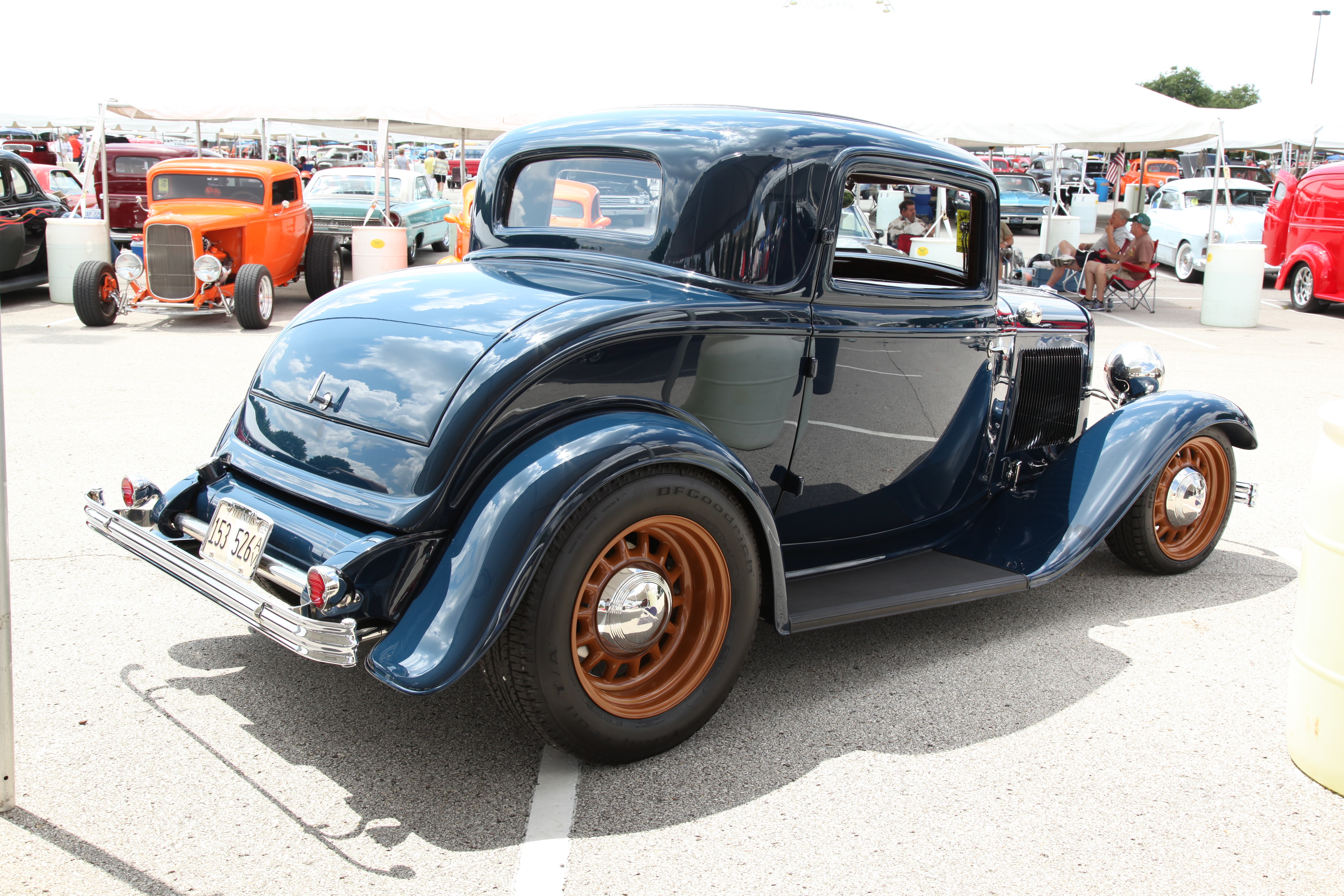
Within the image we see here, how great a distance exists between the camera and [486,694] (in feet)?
11.2

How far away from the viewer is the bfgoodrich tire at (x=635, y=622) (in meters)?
2.70

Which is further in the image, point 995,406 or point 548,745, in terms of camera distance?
point 995,406

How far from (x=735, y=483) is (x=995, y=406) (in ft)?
5.61

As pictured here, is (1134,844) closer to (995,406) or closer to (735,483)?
(735,483)

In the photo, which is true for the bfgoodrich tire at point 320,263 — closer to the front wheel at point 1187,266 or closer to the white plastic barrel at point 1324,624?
the white plastic barrel at point 1324,624

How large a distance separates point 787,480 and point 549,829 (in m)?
1.38

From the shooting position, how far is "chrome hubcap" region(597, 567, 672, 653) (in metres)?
2.88

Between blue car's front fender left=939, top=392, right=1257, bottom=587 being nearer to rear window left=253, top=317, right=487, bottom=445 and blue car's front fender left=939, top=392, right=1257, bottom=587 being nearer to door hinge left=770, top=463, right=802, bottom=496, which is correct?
door hinge left=770, top=463, right=802, bottom=496

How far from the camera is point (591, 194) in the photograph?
380cm

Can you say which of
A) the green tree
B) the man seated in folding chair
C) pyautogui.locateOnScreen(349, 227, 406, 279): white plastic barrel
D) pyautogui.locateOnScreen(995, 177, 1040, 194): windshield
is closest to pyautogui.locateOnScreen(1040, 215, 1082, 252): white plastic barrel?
the man seated in folding chair

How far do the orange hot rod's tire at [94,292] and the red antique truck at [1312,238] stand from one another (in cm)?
1467

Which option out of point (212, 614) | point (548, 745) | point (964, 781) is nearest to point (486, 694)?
point (548, 745)

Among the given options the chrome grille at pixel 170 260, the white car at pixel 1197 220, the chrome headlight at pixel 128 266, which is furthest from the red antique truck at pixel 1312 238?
the chrome headlight at pixel 128 266

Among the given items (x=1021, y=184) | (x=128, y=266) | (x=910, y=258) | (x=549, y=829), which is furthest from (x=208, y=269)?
(x=1021, y=184)
